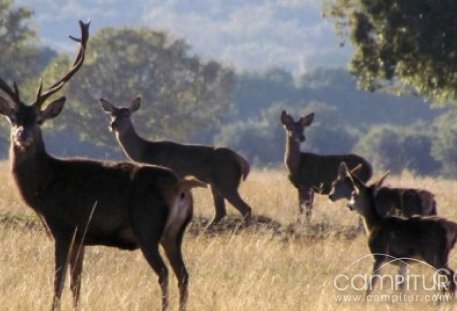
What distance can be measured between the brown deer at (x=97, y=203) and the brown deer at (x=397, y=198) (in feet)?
15.9

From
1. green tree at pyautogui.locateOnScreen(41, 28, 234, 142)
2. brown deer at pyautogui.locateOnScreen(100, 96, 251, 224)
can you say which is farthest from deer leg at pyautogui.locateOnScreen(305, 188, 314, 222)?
green tree at pyautogui.locateOnScreen(41, 28, 234, 142)

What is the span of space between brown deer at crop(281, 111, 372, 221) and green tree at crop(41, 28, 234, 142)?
37371 millimetres

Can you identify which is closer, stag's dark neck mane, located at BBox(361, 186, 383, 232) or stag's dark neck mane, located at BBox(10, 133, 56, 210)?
stag's dark neck mane, located at BBox(10, 133, 56, 210)

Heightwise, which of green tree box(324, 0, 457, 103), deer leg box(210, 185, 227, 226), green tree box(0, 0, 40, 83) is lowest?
deer leg box(210, 185, 227, 226)

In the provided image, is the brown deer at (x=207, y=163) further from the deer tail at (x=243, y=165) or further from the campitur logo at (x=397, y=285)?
the campitur logo at (x=397, y=285)

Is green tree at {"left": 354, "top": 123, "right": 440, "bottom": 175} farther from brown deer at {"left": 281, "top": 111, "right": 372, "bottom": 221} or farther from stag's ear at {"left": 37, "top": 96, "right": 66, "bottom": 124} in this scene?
stag's ear at {"left": 37, "top": 96, "right": 66, "bottom": 124}

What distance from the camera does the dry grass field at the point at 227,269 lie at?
10.2m

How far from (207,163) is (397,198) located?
13.8ft

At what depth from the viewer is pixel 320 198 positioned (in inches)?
849

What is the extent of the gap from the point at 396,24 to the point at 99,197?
1128 centimetres

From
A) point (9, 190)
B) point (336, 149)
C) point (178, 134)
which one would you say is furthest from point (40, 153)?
point (336, 149)

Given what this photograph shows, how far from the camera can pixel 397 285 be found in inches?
456

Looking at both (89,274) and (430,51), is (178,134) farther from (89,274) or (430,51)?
(89,274)

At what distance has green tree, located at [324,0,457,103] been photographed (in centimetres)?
2052
